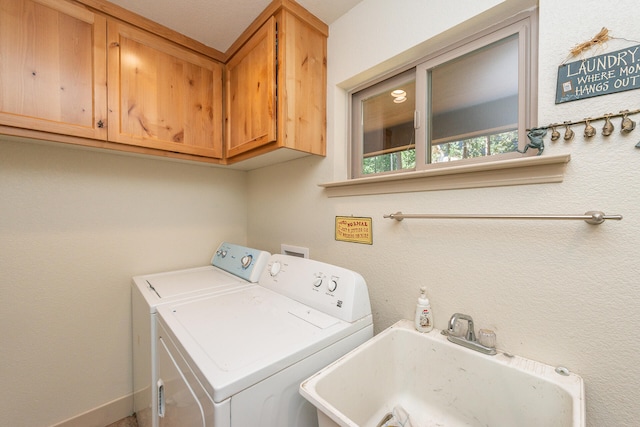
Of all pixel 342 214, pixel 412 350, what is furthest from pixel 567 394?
pixel 342 214

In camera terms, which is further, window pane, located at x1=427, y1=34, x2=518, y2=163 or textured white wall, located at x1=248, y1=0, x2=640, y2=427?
window pane, located at x1=427, y1=34, x2=518, y2=163

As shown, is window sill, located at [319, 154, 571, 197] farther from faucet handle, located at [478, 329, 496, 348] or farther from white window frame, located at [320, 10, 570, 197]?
faucet handle, located at [478, 329, 496, 348]

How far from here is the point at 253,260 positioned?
5.42 ft

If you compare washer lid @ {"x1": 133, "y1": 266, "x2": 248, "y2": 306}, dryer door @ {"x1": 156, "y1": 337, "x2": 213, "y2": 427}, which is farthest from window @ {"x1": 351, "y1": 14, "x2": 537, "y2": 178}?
dryer door @ {"x1": 156, "y1": 337, "x2": 213, "y2": 427}

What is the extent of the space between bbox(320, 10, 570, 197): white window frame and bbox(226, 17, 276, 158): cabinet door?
25.7 inches

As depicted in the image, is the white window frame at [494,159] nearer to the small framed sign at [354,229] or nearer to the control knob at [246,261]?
the small framed sign at [354,229]

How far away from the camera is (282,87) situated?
4.39ft

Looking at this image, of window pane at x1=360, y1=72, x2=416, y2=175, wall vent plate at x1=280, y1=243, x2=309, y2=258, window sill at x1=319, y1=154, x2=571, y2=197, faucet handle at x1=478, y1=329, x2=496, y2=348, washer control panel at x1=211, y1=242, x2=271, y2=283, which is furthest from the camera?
wall vent plate at x1=280, y1=243, x2=309, y2=258

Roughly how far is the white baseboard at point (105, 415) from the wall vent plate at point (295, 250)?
4.72ft

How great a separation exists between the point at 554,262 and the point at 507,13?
96 centimetres

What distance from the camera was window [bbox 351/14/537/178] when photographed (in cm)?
101

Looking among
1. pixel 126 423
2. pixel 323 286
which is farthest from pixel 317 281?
pixel 126 423

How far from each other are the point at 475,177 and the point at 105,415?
2.57m

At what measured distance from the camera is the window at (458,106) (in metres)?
1.01
